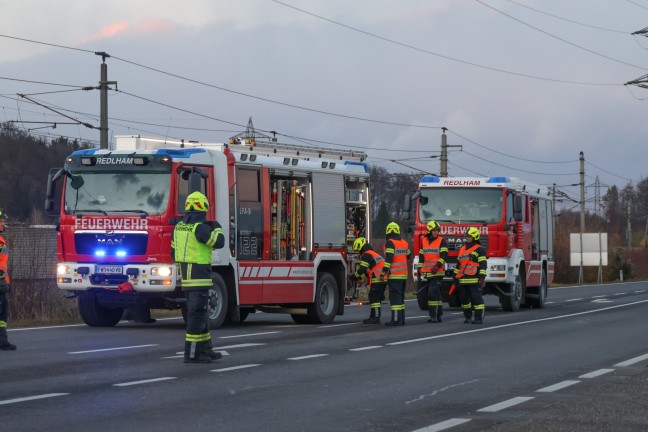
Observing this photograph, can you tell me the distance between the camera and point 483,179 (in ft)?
93.1

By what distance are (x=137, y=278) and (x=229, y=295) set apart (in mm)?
1916

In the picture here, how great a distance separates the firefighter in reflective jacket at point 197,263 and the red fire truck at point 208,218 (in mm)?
Result: 4549

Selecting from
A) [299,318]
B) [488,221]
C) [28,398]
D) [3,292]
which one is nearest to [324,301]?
[299,318]

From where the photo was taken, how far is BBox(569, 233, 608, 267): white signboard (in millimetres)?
69750

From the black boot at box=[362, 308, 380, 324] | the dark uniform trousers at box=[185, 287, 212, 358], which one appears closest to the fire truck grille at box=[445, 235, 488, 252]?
the black boot at box=[362, 308, 380, 324]

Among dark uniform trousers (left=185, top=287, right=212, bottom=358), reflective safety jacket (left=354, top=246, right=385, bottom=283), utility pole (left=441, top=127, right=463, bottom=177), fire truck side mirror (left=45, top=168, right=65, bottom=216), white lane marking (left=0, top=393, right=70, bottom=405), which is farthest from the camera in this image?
utility pole (left=441, top=127, right=463, bottom=177)

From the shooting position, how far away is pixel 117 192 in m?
19.4

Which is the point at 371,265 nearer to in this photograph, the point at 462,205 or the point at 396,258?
the point at 396,258

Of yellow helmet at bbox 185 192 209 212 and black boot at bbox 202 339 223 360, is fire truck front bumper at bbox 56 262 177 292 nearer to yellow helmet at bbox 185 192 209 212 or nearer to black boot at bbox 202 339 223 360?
black boot at bbox 202 339 223 360

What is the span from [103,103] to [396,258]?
14334mm

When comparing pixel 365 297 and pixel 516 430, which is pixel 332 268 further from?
pixel 516 430

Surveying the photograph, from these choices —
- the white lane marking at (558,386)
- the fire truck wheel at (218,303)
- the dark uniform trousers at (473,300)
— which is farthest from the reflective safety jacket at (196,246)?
the dark uniform trousers at (473,300)

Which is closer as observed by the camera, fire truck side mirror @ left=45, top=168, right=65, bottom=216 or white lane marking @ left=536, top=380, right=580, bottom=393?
white lane marking @ left=536, top=380, right=580, bottom=393

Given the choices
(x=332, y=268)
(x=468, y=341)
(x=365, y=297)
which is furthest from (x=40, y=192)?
(x=468, y=341)
